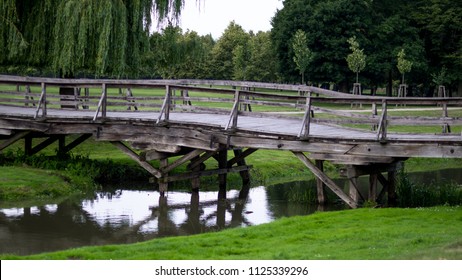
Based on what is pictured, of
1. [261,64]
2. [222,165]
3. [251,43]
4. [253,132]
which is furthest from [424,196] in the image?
[251,43]

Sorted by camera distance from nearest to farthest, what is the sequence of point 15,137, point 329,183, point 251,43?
point 329,183
point 15,137
point 251,43

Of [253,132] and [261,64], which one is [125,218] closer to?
[253,132]

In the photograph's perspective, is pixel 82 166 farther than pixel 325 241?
Yes

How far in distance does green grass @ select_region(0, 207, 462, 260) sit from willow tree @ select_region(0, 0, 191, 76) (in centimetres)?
1430

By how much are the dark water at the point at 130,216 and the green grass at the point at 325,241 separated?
9.44 ft

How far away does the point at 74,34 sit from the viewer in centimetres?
2917

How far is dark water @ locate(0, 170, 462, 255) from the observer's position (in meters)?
Answer: 18.0

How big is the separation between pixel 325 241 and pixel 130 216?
7.68 metres

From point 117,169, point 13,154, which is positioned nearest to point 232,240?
point 117,169

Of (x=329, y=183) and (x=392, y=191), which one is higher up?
(x=329, y=183)

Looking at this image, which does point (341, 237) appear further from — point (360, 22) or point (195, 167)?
point (360, 22)

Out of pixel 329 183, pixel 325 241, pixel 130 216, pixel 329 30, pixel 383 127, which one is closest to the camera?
pixel 325 241

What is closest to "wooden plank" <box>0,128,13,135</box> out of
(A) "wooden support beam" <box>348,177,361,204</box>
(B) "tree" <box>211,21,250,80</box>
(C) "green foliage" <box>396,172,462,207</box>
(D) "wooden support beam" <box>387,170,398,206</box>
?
(A) "wooden support beam" <box>348,177,361,204</box>

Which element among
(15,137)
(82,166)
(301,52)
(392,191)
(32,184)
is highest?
(301,52)
